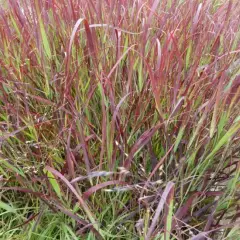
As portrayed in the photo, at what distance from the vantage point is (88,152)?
1089 millimetres

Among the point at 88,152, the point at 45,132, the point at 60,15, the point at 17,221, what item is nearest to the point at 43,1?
the point at 60,15

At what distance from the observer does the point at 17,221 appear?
3.81ft

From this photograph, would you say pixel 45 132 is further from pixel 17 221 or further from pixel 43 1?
pixel 43 1

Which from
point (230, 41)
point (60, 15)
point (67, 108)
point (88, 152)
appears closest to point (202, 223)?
point (88, 152)

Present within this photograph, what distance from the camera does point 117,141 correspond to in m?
1.08

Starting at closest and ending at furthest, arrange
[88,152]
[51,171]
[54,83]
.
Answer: [51,171], [88,152], [54,83]

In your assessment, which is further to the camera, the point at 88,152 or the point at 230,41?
the point at 230,41

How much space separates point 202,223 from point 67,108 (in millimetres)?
485

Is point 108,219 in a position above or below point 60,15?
below

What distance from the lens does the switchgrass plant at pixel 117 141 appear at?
104cm

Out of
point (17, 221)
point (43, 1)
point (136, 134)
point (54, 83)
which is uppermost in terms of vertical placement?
point (43, 1)

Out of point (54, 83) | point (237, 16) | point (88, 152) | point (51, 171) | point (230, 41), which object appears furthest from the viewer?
point (237, 16)

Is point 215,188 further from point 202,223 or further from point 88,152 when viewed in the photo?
point 88,152

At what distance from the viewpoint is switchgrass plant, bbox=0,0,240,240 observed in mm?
1037
